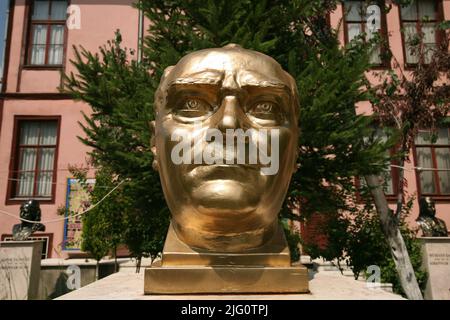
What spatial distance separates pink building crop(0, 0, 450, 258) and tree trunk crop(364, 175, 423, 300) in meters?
4.86

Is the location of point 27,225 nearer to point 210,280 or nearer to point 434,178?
point 210,280

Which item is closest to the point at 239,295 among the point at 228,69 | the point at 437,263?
the point at 228,69

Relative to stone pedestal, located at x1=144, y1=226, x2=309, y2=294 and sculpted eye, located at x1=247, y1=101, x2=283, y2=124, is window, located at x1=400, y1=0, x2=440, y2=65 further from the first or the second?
stone pedestal, located at x1=144, y1=226, x2=309, y2=294

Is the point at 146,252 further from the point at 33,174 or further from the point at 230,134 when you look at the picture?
the point at 33,174

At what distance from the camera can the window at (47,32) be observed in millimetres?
12906

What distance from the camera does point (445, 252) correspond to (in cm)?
793

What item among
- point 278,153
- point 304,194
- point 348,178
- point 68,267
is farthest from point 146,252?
point 278,153

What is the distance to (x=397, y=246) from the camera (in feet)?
22.1

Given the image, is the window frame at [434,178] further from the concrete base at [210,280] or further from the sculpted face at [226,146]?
the concrete base at [210,280]

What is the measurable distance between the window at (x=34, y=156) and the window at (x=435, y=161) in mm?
11210

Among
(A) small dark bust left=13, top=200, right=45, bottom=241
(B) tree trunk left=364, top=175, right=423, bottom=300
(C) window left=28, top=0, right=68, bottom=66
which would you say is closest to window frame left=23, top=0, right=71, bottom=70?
(C) window left=28, top=0, right=68, bottom=66

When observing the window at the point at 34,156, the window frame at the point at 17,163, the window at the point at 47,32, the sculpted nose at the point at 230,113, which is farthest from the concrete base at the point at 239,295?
the window at the point at 47,32

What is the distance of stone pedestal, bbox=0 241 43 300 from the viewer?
24.1ft

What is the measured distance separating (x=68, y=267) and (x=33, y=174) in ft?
14.9
